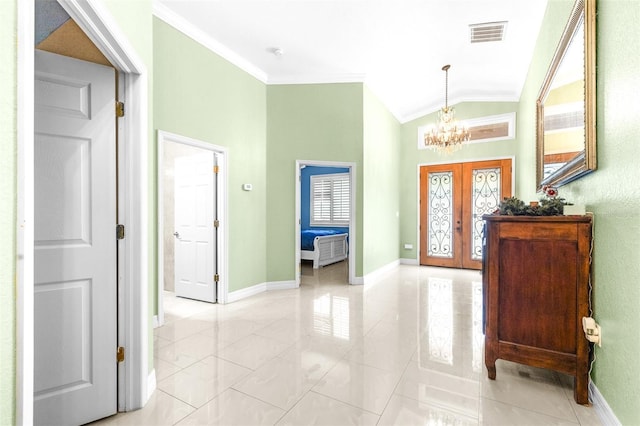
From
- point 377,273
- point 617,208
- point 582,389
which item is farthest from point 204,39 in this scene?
point 582,389

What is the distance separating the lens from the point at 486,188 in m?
6.35

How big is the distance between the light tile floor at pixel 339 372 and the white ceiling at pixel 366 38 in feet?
11.3

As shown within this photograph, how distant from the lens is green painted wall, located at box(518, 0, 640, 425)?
4.75 ft

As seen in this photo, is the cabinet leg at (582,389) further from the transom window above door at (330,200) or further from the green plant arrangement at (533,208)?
the transom window above door at (330,200)

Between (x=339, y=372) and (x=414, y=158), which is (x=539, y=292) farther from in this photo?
(x=414, y=158)

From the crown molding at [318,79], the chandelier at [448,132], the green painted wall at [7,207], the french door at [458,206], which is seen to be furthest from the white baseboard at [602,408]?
the french door at [458,206]

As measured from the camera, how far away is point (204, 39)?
149 inches

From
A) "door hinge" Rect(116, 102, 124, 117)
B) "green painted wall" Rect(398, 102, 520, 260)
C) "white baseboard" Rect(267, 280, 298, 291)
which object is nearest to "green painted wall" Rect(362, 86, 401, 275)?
"green painted wall" Rect(398, 102, 520, 260)

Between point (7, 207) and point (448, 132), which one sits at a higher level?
point (448, 132)

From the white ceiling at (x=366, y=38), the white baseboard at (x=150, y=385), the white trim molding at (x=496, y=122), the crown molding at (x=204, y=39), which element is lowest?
the white baseboard at (x=150, y=385)

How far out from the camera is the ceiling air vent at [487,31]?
3.75 meters

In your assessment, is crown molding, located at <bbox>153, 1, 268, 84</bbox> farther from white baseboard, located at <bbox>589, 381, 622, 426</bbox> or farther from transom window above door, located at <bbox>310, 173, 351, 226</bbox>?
white baseboard, located at <bbox>589, 381, 622, 426</bbox>

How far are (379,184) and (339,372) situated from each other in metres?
4.13

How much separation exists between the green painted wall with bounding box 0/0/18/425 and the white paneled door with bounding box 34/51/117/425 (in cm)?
95
